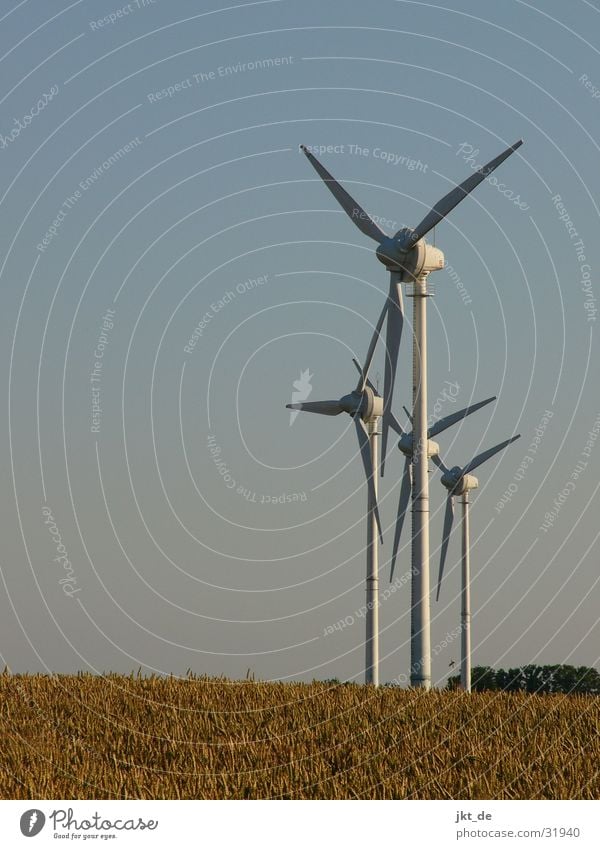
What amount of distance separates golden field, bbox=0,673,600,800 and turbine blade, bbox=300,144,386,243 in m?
26.2

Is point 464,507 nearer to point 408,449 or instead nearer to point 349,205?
point 408,449

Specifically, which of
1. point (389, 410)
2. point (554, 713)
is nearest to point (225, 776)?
point (554, 713)

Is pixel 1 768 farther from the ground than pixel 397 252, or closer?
closer

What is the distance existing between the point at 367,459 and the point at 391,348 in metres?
19.4

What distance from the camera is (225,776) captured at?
101 ft

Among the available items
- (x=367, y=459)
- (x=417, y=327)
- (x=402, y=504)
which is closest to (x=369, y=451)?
(x=367, y=459)

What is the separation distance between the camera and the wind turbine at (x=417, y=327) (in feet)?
200

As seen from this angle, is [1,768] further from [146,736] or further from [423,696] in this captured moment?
[423,696]

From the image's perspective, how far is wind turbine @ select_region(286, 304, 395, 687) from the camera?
77875 mm
